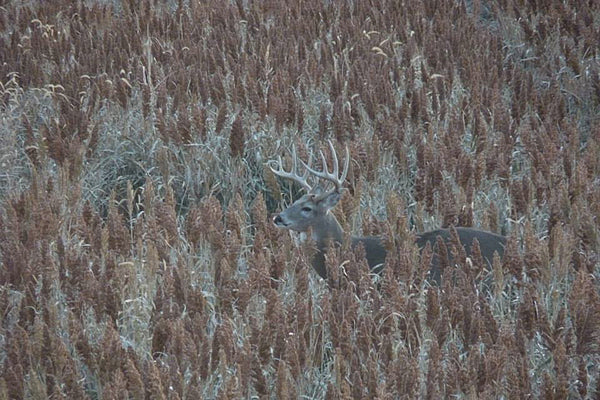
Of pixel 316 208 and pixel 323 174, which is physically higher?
pixel 323 174

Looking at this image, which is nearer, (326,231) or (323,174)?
(323,174)

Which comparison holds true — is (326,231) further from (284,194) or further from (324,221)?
(284,194)

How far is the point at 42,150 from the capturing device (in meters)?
8.09


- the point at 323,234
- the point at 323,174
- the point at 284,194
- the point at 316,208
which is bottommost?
the point at 284,194

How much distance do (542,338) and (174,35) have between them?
6069mm

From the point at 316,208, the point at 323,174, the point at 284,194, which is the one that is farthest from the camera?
the point at 284,194

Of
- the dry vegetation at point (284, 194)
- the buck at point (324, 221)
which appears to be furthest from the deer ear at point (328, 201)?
the dry vegetation at point (284, 194)

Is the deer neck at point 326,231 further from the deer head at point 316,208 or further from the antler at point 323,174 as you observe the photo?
the antler at point 323,174

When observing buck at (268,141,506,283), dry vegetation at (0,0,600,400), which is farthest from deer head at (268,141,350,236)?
dry vegetation at (0,0,600,400)

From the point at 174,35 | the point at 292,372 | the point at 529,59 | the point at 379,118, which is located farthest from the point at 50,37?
the point at 292,372

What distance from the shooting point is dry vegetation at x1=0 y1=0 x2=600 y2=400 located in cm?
501

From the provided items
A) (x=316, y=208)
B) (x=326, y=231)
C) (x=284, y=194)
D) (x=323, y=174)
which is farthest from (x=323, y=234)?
(x=284, y=194)

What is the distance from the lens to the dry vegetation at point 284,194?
16.4ft

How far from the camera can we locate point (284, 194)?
331 inches
